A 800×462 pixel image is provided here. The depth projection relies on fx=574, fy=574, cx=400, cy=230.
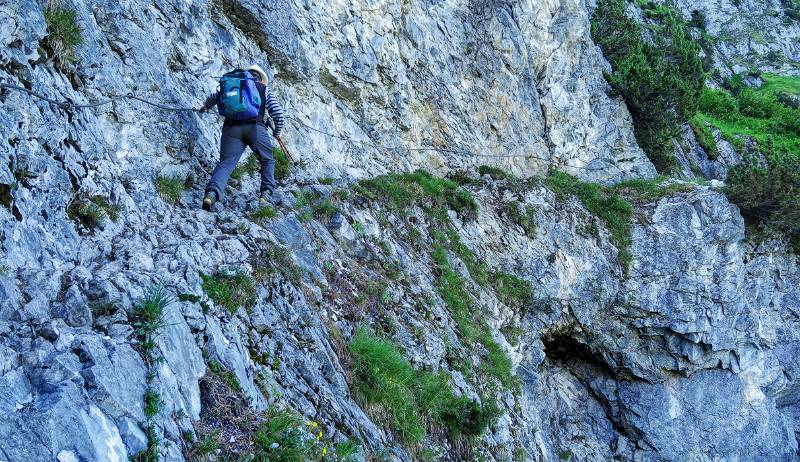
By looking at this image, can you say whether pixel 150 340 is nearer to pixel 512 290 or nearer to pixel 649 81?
pixel 512 290

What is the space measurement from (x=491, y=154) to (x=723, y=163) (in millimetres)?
18193

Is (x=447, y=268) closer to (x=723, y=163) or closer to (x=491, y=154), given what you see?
(x=491, y=154)

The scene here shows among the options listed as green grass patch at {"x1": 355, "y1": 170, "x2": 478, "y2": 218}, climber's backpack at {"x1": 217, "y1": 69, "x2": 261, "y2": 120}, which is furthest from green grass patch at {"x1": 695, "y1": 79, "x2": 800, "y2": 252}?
climber's backpack at {"x1": 217, "y1": 69, "x2": 261, "y2": 120}

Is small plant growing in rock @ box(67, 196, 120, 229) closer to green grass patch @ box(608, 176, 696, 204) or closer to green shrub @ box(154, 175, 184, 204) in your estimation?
green shrub @ box(154, 175, 184, 204)

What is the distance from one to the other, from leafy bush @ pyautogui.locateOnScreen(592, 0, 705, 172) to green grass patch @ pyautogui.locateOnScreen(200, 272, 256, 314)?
2120 centimetres

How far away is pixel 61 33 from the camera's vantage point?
7387mm

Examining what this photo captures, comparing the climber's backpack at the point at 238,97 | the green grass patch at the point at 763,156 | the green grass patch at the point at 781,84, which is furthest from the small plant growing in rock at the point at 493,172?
the green grass patch at the point at 781,84

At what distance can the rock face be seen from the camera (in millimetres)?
4766

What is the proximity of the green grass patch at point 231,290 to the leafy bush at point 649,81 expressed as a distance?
2120 centimetres

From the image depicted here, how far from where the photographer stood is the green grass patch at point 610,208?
16.9 metres

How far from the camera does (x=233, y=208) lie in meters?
8.45

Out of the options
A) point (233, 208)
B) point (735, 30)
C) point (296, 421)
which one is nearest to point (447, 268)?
point (233, 208)

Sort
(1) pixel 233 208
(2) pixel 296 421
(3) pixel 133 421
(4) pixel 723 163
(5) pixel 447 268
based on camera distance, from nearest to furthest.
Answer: (3) pixel 133 421, (2) pixel 296 421, (1) pixel 233 208, (5) pixel 447 268, (4) pixel 723 163

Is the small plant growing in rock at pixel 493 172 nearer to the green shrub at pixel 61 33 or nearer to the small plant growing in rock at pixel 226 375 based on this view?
the green shrub at pixel 61 33
